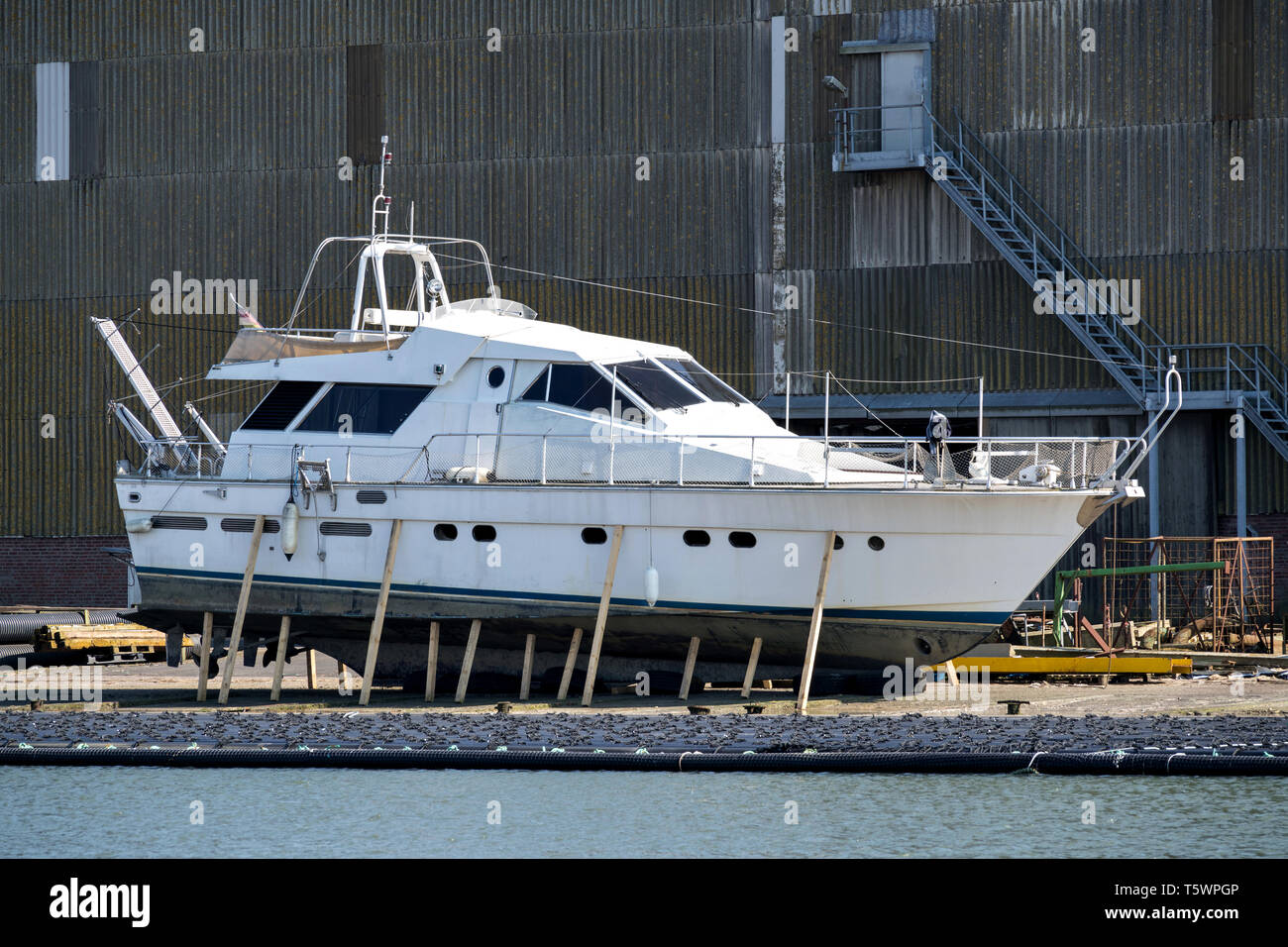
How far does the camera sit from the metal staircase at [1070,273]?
26672mm

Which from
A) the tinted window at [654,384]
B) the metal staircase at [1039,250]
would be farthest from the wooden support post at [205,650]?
the metal staircase at [1039,250]

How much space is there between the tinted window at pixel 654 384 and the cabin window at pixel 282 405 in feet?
12.6

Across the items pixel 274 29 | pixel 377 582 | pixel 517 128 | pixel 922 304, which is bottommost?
pixel 377 582

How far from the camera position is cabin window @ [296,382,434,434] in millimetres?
20328

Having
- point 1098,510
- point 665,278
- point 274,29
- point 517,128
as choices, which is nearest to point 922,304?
point 665,278

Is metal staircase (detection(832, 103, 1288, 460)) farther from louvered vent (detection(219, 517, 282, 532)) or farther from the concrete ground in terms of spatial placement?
louvered vent (detection(219, 517, 282, 532))

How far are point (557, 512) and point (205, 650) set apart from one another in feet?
15.7

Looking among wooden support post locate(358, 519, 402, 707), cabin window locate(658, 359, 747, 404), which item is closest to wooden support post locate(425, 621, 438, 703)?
wooden support post locate(358, 519, 402, 707)

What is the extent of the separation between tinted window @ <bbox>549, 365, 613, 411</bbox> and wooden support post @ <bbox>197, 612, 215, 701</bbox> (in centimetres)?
513

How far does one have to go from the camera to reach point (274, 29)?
31.0 m

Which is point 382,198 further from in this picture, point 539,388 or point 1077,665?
point 1077,665

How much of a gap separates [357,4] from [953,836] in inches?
888

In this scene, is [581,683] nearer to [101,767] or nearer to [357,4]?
[101,767]
